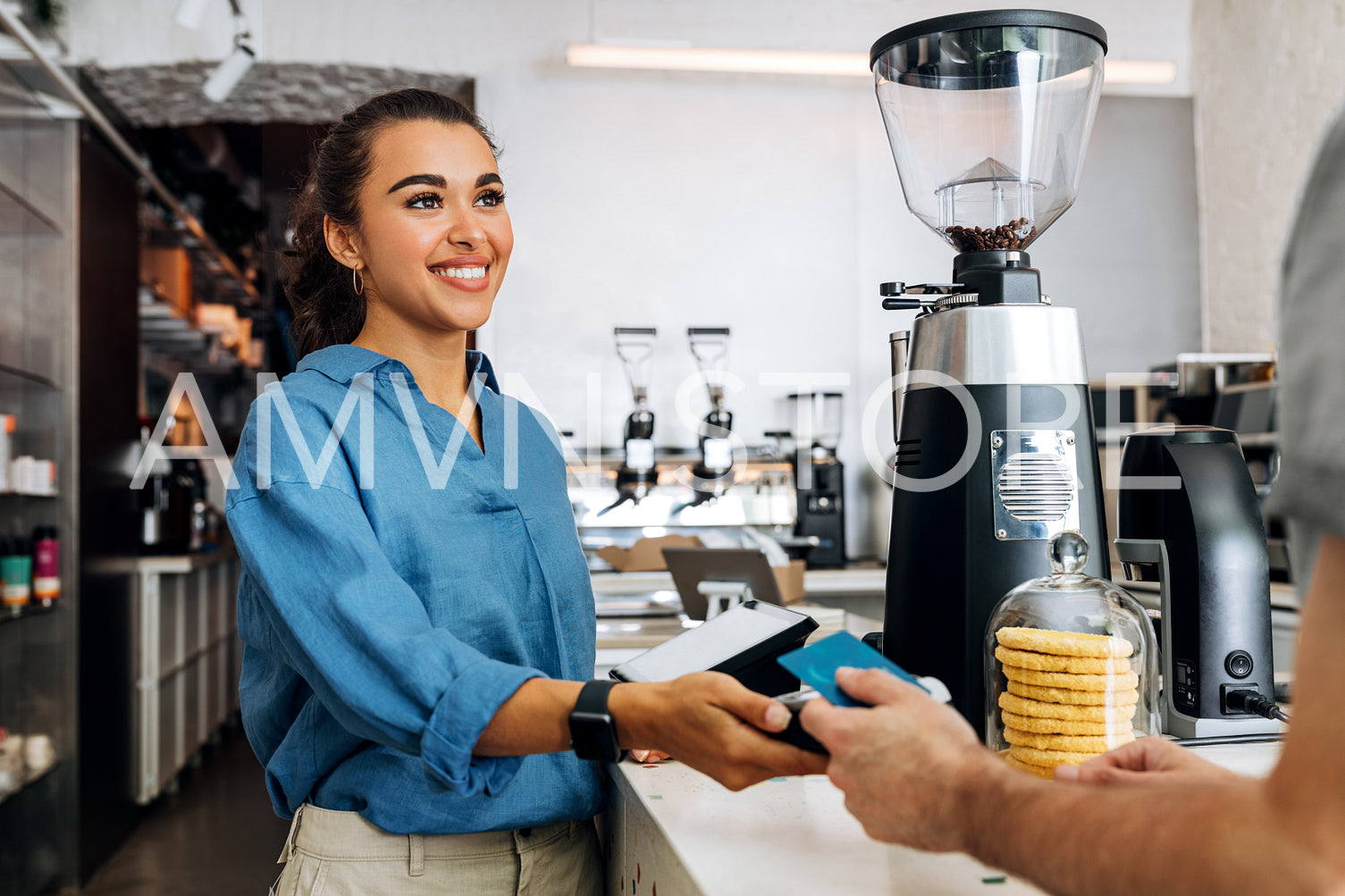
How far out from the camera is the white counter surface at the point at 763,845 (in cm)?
74

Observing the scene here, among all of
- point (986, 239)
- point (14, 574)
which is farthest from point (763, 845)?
point (14, 574)

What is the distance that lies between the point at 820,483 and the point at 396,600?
3.14m

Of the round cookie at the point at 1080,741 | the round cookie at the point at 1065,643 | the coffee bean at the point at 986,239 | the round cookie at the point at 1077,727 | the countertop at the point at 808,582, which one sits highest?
the coffee bean at the point at 986,239

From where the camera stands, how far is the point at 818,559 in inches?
152

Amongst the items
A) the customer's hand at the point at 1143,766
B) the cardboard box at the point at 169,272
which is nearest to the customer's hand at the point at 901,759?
the customer's hand at the point at 1143,766

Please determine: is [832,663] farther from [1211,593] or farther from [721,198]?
[721,198]

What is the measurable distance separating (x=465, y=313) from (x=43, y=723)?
8.64 feet

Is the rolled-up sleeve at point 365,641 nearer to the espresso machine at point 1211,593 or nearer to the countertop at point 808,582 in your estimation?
the espresso machine at point 1211,593

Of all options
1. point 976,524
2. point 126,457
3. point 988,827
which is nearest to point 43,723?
point 126,457

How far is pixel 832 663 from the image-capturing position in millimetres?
762

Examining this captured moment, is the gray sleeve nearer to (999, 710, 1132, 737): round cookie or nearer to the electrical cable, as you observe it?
(999, 710, 1132, 737): round cookie

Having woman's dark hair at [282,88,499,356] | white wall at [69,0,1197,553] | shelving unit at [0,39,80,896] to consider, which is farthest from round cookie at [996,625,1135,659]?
white wall at [69,0,1197,553]

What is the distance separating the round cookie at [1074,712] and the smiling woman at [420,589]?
0.79ft

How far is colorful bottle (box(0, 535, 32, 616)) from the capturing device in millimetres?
2832
